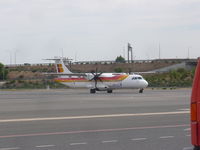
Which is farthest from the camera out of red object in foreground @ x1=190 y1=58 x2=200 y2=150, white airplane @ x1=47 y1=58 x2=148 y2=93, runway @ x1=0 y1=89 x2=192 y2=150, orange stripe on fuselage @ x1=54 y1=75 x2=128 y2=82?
orange stripe on fuselage @ x1=54 y1=75 x2=128 y2=82

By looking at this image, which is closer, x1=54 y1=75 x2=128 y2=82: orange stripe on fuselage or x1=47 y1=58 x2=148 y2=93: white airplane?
x1=47 y1=58 x2=148 y2=93: white airplane

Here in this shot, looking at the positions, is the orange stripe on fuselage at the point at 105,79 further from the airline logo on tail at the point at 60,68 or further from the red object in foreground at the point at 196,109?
the red object in foreground at the point at 196,109

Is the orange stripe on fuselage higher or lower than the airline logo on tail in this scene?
lower

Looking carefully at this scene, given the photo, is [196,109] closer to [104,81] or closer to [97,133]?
[97,133]

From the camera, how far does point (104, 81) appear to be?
50.7 meters

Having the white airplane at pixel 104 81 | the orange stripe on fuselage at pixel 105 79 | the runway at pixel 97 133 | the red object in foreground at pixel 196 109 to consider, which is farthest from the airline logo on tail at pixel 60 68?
the red object in foreground at pixel 196 109

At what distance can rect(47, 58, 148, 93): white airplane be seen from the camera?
1849 inches

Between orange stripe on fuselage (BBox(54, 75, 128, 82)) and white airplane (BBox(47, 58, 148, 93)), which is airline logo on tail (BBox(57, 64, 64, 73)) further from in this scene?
orange stripe on fuselage (BBox(54, 75, 128, 82))

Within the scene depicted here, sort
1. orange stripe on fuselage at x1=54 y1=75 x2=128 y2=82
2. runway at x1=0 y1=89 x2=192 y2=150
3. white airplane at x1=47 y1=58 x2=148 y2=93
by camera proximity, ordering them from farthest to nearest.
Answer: orange stripe on fuselage at x1=54 y1=75 x2=128 y2=82 → white airplane at x1=47 y1=58 x2=148 y2=93 → runway at x1=0 y1=89 x2=192 y2=150

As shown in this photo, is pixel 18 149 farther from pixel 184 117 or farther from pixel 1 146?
pixel 184 117

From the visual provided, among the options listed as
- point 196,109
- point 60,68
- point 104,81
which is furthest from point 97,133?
point 60,68

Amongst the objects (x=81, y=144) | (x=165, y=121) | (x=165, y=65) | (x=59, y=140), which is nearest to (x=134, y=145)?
(x=81, y=144)

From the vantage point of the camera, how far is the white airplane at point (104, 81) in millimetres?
46969

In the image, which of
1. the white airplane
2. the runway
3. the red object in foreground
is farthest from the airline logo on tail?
the red object in foreground
